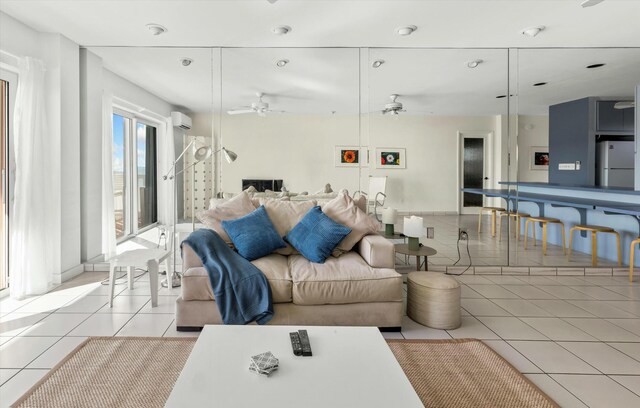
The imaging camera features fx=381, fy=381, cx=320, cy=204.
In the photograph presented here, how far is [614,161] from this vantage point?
6441mm

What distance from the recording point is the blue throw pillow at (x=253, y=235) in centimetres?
306

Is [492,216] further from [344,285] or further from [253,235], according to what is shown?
[253,235]

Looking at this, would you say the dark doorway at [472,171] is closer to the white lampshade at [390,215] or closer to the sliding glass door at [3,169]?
the white lampshade at [390,215]

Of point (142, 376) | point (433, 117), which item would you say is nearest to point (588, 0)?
point (433, 117)

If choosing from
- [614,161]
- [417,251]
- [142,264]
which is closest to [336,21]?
[417,251]

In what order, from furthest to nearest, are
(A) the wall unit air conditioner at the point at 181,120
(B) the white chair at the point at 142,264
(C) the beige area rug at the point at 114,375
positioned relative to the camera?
(A) the wall unit air conditioner at the point at 181,120, (B) the white chair at the point at 142,264, (C) the beige area rug at the point at 114,375

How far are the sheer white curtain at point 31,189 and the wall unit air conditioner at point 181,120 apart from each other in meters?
1.25

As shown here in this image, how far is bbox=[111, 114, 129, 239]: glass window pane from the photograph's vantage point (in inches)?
197

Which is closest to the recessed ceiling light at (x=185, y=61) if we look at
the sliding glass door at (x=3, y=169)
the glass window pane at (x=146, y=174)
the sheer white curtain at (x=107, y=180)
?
the glass window pane at (x=146, y=174)

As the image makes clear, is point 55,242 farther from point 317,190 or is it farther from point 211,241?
point 317,190

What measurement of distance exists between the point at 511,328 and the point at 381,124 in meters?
2.57

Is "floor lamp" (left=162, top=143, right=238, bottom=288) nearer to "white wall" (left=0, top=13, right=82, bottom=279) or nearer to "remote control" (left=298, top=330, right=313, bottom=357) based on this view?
"white wall" (left=0, top=13, right=82, bottom=279)

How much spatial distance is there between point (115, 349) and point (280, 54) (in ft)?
11.1

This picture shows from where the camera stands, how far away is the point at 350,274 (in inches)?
109
